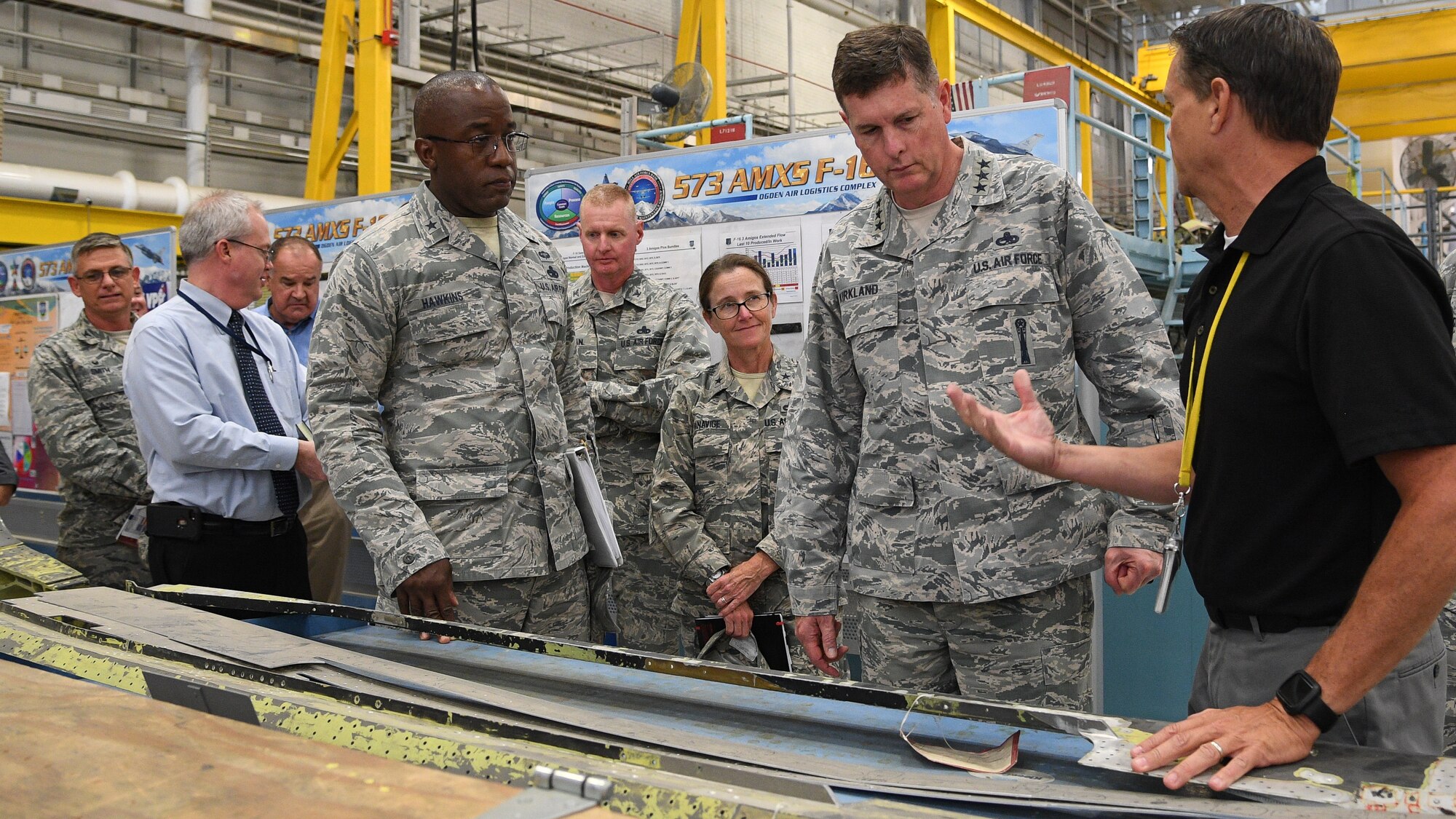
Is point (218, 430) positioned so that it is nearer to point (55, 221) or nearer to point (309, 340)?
point (309, 340)

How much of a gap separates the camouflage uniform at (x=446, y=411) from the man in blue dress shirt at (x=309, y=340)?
1.62 metres

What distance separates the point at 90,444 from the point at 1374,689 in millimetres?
4285

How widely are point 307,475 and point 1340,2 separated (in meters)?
14.0

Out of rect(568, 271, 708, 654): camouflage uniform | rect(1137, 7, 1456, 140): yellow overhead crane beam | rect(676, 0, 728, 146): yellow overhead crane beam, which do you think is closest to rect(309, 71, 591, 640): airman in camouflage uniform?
rect(568, 271, 708, 654): camouflage uniform

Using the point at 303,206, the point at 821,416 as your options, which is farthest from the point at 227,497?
the point at 303,206

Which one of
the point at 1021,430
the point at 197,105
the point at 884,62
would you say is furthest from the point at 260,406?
the point at 197,105

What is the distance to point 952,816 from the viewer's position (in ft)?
→ 3.33

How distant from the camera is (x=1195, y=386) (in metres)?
1.42

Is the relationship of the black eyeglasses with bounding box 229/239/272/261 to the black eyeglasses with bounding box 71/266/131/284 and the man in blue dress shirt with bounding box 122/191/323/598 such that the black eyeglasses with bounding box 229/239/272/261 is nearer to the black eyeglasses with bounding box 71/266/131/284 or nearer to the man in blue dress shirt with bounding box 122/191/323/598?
the man in blue dress shirt with bounding box 122/191/323/598

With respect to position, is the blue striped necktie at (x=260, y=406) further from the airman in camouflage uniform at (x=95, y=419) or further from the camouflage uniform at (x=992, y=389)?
the camouflage uniform at (x=992, y=389)

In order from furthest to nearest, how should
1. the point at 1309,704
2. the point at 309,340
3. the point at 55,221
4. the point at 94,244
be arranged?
1. the point at 55,221
2. the point at 94,244
3. the point at 309,340
4. the point at 1309,704

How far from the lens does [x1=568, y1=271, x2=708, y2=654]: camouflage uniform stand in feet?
11.1

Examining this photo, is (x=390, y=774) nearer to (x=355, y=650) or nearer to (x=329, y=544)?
(x=355, y=650)

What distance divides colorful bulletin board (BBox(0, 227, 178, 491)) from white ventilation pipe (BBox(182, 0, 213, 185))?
357 centimetres
